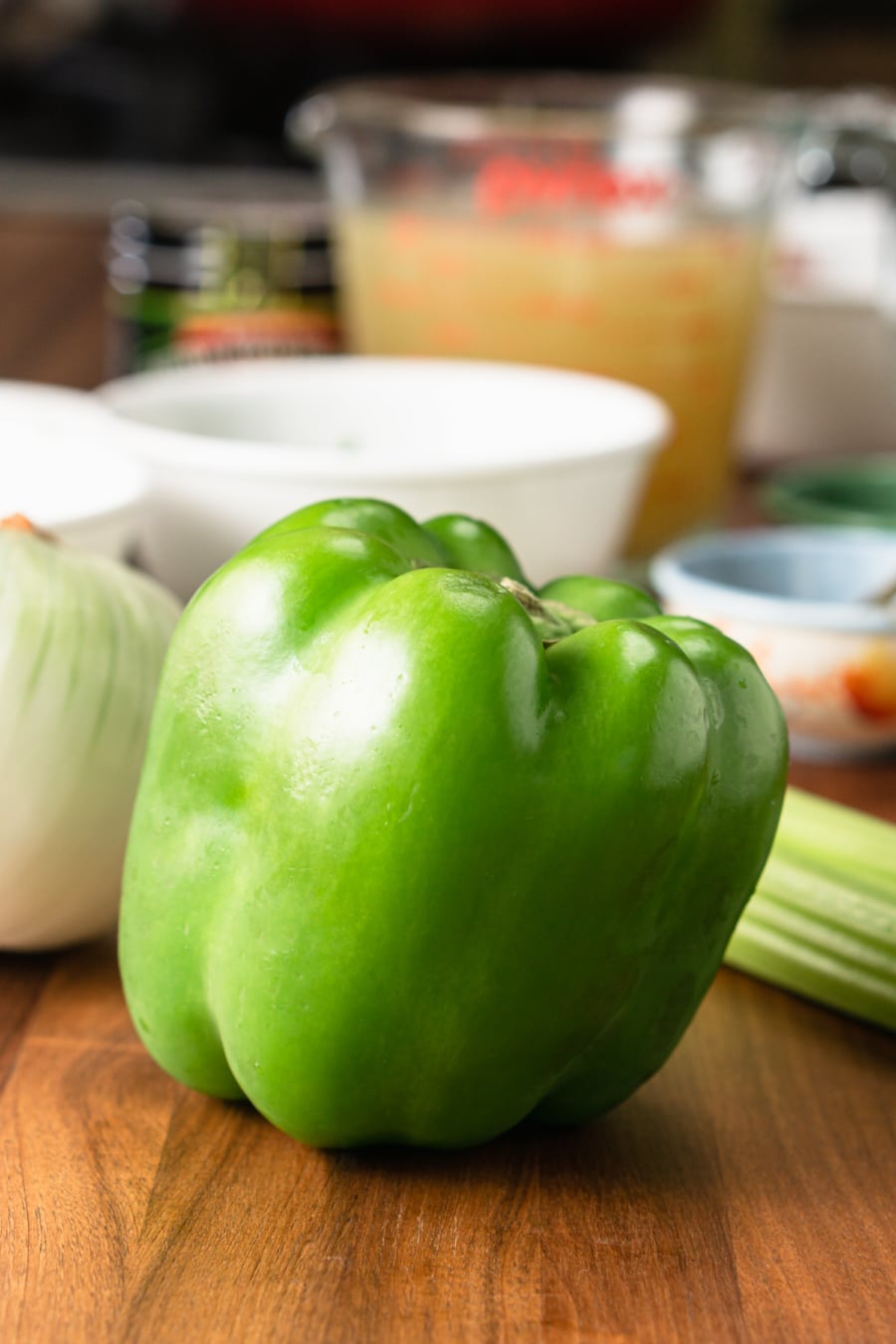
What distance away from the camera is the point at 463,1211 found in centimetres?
58

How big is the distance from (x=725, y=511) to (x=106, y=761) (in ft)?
3.03

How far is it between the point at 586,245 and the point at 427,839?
0.86 m

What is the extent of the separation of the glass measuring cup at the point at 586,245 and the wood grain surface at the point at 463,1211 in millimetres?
738

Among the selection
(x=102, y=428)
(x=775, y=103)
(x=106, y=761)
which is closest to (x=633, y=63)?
(x=775, y=103)

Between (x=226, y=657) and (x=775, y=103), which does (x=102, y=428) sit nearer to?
(x=226, y=657)

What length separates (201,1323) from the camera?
52cm

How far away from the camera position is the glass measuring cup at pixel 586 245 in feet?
4.35

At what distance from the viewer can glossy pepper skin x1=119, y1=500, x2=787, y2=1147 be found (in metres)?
0.54

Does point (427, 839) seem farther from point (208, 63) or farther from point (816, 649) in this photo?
point (208, 63)

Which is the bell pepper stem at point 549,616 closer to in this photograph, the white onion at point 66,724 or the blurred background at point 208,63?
the white onion at point 66,724

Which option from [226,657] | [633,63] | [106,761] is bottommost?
[633,63]

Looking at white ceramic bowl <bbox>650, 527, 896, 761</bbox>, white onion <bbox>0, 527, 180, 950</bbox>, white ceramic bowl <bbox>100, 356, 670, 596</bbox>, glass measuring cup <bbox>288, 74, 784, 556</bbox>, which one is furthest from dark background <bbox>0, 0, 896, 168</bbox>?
white onion <bbox>0, 527, 180, 950</bbox>

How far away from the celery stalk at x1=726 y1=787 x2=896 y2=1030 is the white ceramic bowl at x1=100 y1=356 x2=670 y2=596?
268mm

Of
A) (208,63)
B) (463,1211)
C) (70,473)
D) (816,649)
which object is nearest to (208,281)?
(70,473)
